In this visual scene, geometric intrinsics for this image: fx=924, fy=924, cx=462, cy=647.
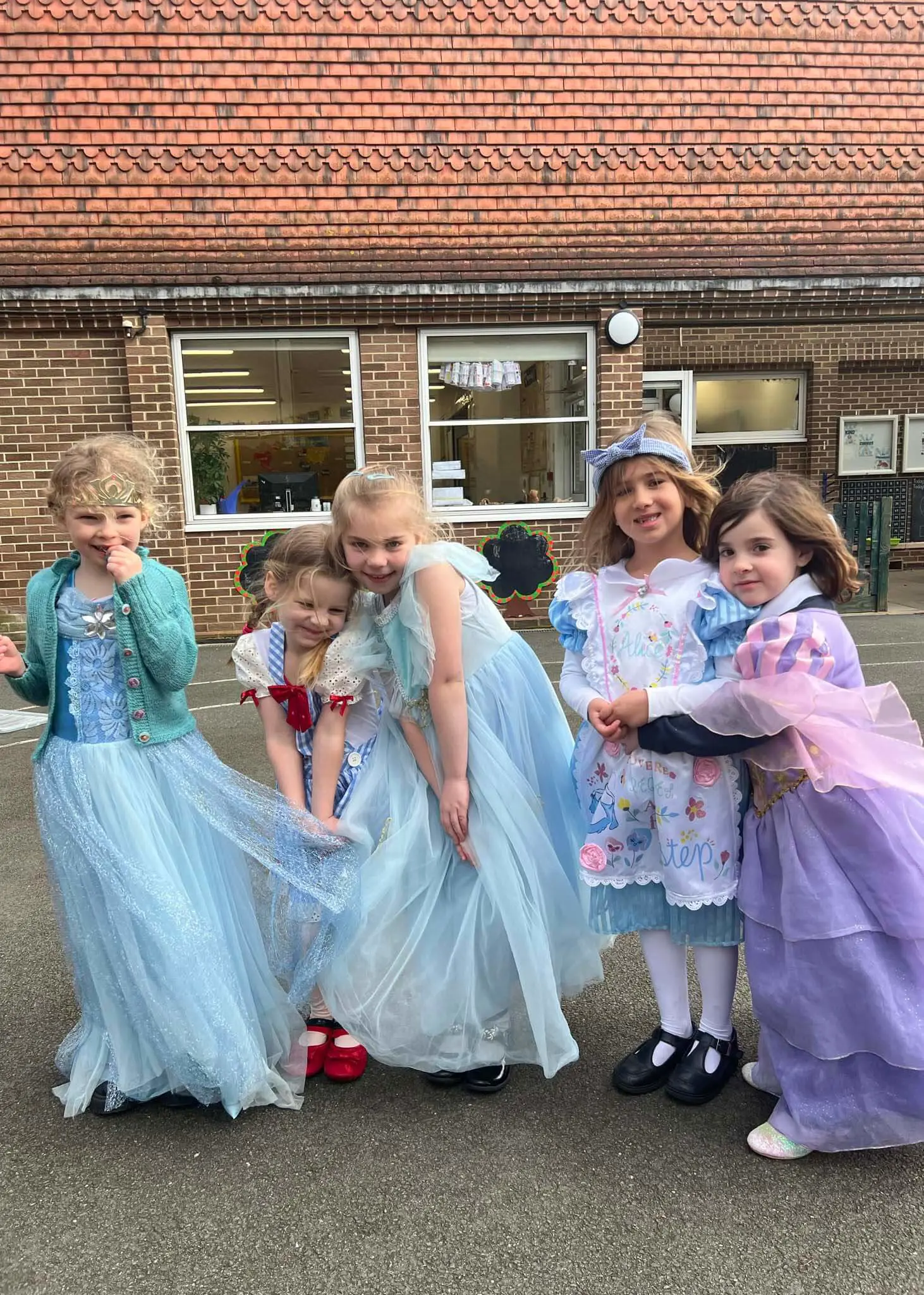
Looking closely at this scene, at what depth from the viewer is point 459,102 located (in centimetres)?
895

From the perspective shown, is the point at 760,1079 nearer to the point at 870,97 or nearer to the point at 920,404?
the point at 870,97

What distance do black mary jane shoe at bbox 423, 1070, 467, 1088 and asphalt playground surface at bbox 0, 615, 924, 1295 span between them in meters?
0.02

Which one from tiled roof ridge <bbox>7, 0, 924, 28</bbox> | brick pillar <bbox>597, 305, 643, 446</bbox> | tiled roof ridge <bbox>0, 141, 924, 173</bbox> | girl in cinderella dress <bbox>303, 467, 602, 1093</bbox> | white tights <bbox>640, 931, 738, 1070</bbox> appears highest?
tiled roof ridge <bbox>7, 0, 924, 28</bbox>

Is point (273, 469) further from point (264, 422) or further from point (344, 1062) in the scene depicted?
point (344, 1062)

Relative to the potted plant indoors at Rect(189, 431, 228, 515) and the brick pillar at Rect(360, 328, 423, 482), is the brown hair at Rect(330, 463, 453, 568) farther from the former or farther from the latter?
the potted plant indoors at Rect(189, 431, 228, 515)

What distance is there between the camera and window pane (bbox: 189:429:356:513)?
9.41m

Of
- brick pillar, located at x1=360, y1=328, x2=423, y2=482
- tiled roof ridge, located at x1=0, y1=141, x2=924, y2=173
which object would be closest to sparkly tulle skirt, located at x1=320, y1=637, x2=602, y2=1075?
brick pillar, located at x1=360, y1=328, x2=423, y2=482

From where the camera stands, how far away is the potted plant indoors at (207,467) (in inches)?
367

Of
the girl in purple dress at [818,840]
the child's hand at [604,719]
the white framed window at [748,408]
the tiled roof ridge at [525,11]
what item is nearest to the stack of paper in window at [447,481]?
the tiled roof ridge at [525,11]

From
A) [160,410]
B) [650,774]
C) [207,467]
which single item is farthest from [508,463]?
[650,774]

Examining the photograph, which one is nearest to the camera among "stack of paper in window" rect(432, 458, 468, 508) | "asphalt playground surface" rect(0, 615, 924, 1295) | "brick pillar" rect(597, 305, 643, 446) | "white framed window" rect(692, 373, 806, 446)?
"asphalt playground surface" rect(0, 615, 924, 1295)

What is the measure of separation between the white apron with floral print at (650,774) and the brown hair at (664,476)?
7 cm

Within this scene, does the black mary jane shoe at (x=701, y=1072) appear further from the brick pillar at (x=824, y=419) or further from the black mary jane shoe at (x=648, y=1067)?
the brick pillar at (x=824, y=419)

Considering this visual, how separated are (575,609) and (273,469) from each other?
7.65m
